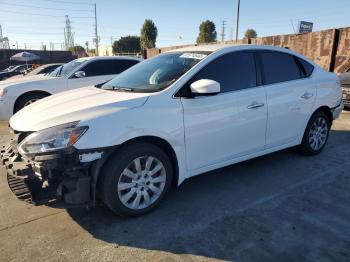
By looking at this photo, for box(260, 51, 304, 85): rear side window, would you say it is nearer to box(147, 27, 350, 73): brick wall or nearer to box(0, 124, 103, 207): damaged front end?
box(0, 124, 103, 207): damaged front end

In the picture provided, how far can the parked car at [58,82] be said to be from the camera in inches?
292

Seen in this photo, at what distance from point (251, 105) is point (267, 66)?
0.71m

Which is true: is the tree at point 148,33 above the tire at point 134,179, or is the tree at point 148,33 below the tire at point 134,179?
above

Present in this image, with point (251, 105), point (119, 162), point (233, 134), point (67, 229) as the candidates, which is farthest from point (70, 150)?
point (251, 105)

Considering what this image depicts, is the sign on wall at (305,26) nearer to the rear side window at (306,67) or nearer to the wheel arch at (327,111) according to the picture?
the wheel arch at (327,111)

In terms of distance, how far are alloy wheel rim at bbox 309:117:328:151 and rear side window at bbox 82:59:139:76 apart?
5.27 m

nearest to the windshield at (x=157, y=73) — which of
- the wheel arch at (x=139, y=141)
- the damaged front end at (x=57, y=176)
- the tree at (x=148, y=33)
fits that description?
the wheel arch at (x=139, y=141)

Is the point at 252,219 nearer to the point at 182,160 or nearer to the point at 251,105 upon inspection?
the point at 182,160

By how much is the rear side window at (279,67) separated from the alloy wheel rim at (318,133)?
83 centimetres

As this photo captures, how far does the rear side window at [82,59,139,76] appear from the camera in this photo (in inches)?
325

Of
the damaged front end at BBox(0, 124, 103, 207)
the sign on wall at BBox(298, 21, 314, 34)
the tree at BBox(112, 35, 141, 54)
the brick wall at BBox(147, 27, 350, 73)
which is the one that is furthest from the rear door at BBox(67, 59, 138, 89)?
the tree at BBox(112, 35, 141, 54)

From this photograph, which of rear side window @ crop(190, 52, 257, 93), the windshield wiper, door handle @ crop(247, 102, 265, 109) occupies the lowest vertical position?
door handle @ crop(247, 102, 265, 109)

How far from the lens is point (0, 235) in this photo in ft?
10.0

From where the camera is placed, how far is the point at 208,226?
3.16 m
